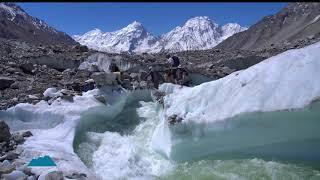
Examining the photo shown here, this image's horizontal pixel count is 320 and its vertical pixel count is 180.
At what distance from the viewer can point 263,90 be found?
1059cm

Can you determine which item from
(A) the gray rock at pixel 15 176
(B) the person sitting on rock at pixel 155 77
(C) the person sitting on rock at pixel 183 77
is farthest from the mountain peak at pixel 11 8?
(A) the gray rock at pixel 15 176

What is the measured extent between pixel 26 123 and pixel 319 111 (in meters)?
8.06

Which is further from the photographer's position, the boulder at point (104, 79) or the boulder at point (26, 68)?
the boulder at point (26, 68)

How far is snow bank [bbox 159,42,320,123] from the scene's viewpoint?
32.9ft

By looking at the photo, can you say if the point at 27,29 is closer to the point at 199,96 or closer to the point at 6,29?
the point at 6,29

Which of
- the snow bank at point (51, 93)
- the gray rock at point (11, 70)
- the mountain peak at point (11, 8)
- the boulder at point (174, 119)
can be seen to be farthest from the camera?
the mountain peak at point (11, 8)

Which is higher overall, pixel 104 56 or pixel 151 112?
pixel 104 56

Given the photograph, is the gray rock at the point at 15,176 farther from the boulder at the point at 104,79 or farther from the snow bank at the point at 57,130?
the boulder at the point at 104,79

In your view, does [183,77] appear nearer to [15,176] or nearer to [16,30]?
[15,176]

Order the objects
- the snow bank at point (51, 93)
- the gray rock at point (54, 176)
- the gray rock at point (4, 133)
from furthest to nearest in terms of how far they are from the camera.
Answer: the snow bank at point (51, 93) → the gray rock at point (4, 133) → the gray rock at point (54, 176)

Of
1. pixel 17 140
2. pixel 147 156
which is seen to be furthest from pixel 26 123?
pixel 147 156

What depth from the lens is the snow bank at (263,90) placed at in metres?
10.0

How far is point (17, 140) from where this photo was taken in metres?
12.1

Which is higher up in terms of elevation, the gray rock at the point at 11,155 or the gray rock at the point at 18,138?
the gray rock at the point at 18,138
